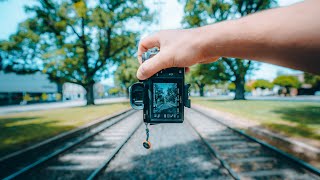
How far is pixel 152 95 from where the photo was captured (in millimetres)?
1626

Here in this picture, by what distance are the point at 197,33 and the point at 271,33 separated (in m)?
0.44

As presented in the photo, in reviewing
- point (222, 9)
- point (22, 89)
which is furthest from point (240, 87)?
point (22, 89)

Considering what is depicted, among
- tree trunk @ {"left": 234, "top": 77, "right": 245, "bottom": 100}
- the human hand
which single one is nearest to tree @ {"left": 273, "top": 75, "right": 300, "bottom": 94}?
tree trunk @ {"left": 234, "top": 77, "right": 245, "bottom": 100}

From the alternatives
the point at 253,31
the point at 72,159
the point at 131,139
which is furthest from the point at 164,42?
the point at 131,139

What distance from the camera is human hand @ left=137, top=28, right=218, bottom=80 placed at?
1.33m

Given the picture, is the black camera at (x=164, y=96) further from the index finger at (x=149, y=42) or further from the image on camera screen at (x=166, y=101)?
the index finger at (x=149, y=42)

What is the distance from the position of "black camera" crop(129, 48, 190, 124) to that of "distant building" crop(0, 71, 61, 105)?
4540 cm

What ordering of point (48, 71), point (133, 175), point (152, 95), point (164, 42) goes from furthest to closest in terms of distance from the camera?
1. point (48, 71)
2. point (133, 175)
3. point (152, 95)
4. point (164, 42)

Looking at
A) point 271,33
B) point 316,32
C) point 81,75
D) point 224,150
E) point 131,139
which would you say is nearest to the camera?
point 316,32

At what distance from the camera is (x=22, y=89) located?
4884 cm

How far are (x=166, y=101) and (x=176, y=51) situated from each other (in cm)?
45

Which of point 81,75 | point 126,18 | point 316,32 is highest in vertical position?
point 126,18

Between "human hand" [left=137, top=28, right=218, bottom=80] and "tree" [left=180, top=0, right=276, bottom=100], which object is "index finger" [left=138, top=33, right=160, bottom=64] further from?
"tree" [left=180, top=0, right=276, bottom=100]

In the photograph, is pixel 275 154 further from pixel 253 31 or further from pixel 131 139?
pixel 253 31
